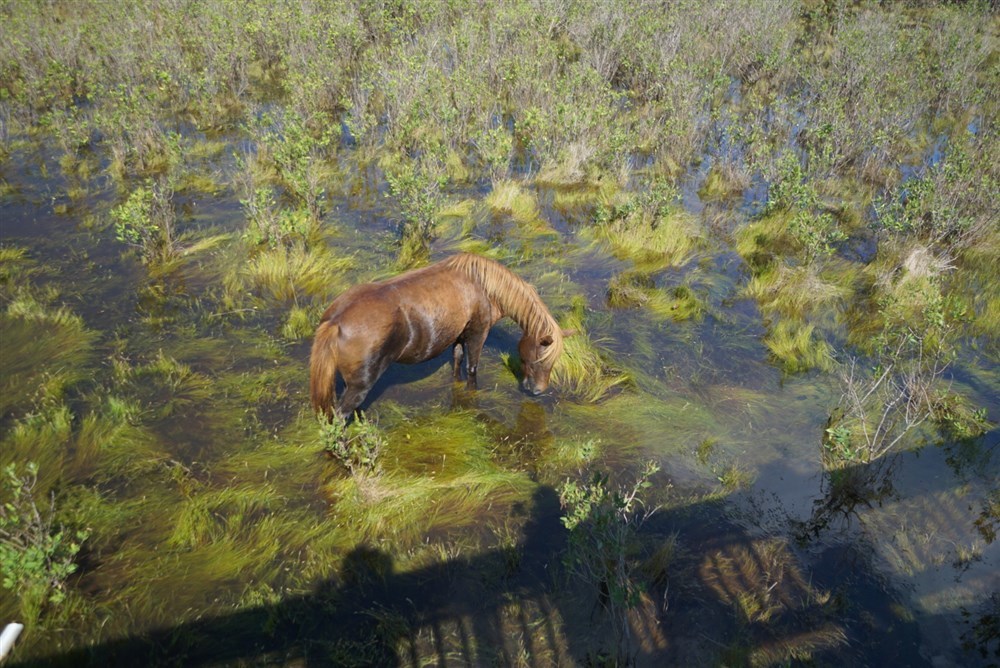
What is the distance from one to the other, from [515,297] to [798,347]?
371 centimetres

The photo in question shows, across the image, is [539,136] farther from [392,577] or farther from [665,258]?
[392,577]

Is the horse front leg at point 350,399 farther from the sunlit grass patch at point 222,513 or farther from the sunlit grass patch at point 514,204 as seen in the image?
the sunlit grass patch at point 514,204

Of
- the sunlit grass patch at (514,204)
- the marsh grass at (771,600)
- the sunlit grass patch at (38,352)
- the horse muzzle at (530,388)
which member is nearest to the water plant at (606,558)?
the marsh grass at (771,600)

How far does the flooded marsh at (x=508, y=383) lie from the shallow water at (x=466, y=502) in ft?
0.09

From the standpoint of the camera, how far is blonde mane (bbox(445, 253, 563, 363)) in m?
5.23

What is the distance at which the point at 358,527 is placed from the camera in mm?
3988

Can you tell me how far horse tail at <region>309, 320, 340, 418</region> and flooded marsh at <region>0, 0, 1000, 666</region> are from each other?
1.22 ft

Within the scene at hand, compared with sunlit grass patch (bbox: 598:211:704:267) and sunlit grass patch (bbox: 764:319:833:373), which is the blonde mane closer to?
sunlit grass patch (bbox: 764:319:833:373)

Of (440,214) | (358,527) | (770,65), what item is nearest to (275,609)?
(358,527)

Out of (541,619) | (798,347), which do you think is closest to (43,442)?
(541,619)

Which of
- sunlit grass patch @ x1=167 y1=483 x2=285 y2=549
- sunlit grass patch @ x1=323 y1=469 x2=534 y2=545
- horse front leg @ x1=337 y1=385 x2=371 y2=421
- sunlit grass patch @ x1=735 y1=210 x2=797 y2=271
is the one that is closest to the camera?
sunlit grass patch @ x1=167 y1=483 x2=285 y2=549

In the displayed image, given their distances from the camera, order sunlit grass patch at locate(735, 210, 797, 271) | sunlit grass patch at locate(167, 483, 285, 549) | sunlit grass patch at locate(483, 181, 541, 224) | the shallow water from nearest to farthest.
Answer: the shallow water
sunlit grass patch at locate(167, 483, 285, 549)
sunlit grass patch at locate(735, 210, 797, 271)
sunlit grass patch at locate(483, 181, 541, 224)

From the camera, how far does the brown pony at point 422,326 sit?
4.33 metres

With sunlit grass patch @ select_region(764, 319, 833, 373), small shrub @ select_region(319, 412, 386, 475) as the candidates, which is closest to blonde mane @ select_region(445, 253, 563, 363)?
small shrub @ select_region(319, 412, 386, 475)
